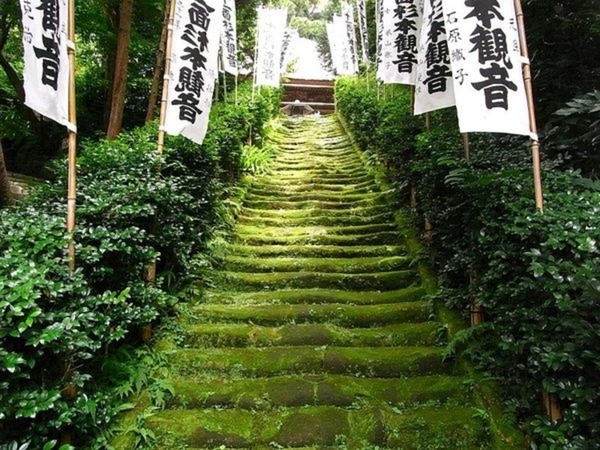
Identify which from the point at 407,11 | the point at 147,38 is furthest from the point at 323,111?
the point at 407,11

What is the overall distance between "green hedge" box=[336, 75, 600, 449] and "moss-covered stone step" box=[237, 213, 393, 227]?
1999 millimetres

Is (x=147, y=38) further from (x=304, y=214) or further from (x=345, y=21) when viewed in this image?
(x=345, y=21)

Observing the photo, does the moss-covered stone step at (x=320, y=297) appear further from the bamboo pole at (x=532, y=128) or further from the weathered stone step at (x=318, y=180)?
the weathered stone step at (x=318, y=180)

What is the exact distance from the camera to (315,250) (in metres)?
6.50

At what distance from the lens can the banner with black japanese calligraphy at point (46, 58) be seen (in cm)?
324

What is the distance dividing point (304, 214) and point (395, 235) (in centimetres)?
181

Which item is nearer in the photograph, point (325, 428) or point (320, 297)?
point (325, 428)

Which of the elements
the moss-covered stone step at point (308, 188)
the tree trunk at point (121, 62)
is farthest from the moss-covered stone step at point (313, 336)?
the moss-covered stone step at point (308, 188)

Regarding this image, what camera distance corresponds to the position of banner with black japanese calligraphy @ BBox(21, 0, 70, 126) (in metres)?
3.24

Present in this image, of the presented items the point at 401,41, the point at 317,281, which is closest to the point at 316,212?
the point at 317,281

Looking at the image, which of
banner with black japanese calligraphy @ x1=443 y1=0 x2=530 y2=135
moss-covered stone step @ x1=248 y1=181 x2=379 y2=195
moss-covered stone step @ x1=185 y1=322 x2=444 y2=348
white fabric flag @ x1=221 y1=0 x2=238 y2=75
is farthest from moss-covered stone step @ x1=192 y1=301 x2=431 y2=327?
white fabric flag @ x1=221 y1=0 x2=238 y2=75

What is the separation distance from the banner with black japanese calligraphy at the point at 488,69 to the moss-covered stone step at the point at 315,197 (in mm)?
4488

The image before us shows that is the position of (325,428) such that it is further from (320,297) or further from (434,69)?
(434,69)

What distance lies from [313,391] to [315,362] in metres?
0.39
